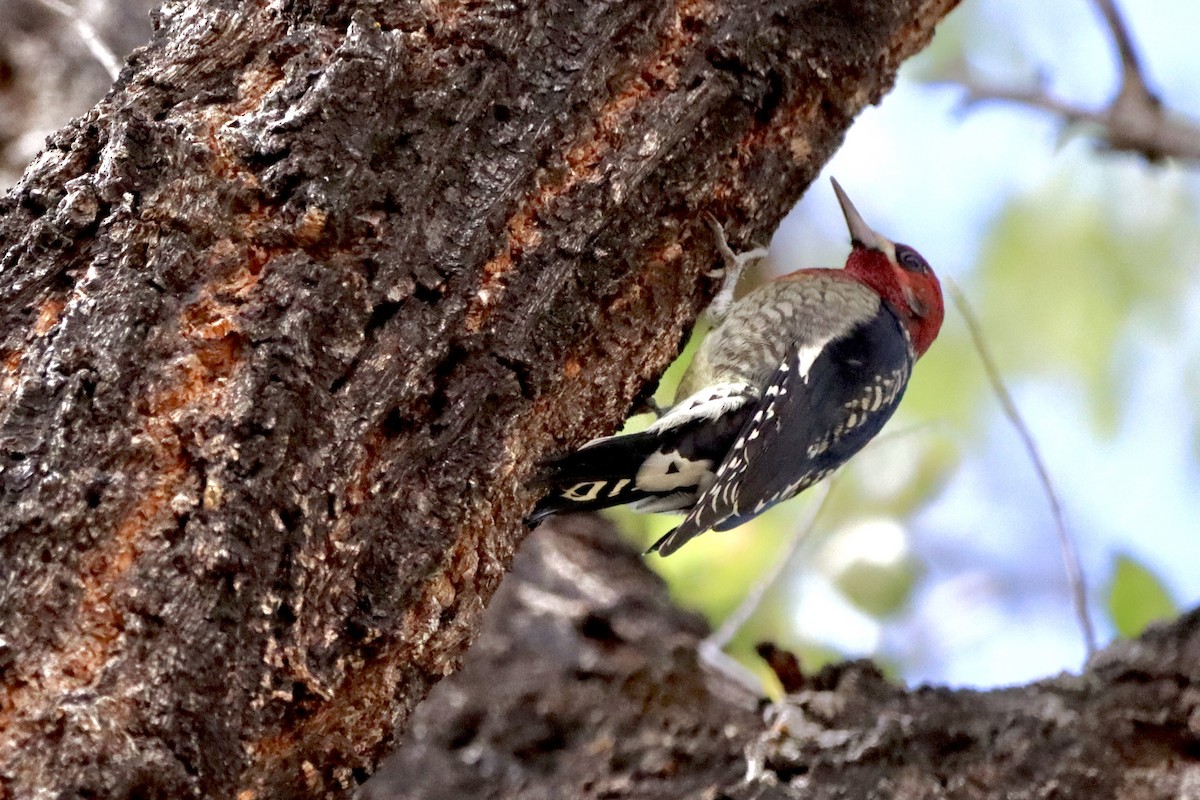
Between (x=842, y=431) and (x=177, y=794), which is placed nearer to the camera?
→ (x=177, y=794)

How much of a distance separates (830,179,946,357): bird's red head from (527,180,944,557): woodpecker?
0.03ft

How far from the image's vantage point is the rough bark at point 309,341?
5.52ft

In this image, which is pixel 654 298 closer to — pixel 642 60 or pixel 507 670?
pixel 642 60

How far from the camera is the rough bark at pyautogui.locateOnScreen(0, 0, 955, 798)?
5.52 feet

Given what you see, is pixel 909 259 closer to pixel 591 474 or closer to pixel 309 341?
pixel 591 474

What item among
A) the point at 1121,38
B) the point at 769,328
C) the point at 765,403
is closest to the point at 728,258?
the point at 765,403

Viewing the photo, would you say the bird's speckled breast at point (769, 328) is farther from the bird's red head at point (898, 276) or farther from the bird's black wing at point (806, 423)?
the bird's red head at point (898, 276)

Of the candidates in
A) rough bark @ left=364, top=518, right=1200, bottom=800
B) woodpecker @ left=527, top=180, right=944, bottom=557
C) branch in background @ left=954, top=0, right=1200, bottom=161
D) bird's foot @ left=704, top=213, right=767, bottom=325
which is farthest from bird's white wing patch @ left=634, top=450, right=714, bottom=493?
branch in background @ left=954, top=0, right=1200, bottom=161

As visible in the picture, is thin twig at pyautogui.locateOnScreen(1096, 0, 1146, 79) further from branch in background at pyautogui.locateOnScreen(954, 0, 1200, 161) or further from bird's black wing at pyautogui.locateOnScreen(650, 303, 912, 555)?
bird's black wing at pyautogui.locateOnScreen(650, 303, 912, 555)

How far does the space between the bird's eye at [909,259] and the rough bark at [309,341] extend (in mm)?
1830

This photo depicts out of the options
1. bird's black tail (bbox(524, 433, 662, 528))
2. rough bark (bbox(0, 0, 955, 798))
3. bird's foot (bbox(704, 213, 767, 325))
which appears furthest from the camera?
bird's foot (bbox(704, 213, 767, 325))

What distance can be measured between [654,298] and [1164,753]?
1522 mm

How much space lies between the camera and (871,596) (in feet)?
14.1

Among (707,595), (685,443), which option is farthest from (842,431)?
(707,595)
